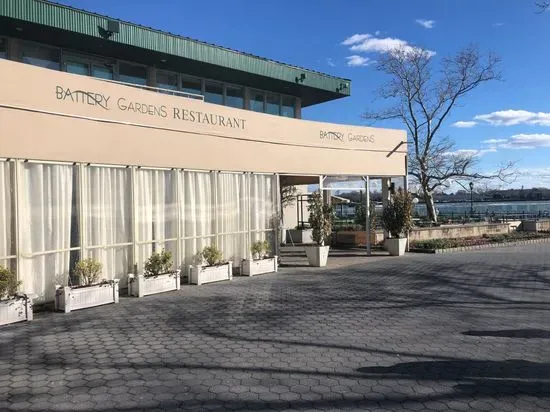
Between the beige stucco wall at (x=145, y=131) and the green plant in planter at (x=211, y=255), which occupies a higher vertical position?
the beige stucco wall at (x=145, y=131)

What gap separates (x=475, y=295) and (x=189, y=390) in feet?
23.2

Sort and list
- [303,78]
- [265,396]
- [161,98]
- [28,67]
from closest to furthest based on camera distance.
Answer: [265,396] → [28,67] → [161,98] → [303,78]

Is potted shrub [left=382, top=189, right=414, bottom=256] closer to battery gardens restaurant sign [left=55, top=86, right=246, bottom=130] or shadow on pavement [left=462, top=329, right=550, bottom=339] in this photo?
battery gardens restaurant sign [left=55, top=86, right=246, bottom=130]

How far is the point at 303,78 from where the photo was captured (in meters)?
21.5

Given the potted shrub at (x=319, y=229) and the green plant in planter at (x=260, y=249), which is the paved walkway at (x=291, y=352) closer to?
the green plant in planter at (x=260, y=249)

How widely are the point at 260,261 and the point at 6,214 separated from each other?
6.53 m

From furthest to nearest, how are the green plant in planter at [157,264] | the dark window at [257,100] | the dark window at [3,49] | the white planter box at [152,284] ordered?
1. the dark window at [257,100]
2. the dark window at [3,49]
3. the green plant in planter at [157,264]
4. the white planter box at [152,284]

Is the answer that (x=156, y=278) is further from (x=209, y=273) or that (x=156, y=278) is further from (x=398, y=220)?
(x=398, y=220)

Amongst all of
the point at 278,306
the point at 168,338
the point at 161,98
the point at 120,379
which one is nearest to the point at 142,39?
the point at 161,98

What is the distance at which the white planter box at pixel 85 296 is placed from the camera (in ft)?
29.3

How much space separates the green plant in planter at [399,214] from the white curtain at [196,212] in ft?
25.8

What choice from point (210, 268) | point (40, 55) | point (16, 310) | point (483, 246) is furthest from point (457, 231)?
point (16, 310)

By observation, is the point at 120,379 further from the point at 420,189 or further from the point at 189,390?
the point at 420,189

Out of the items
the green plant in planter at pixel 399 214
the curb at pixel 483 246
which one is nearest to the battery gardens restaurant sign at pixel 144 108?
the green plant in planter at pixel 399 214
